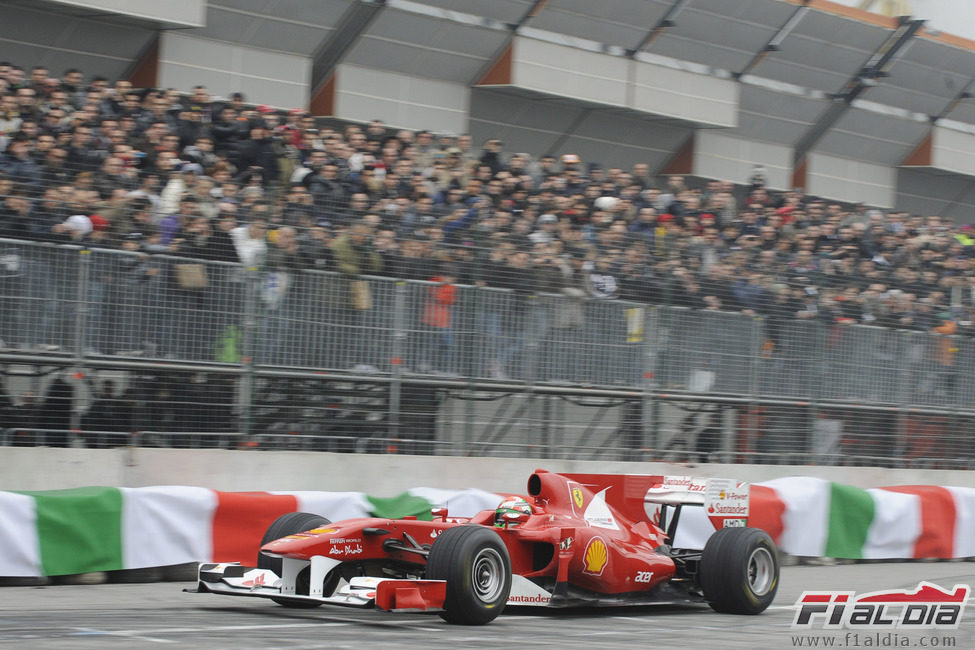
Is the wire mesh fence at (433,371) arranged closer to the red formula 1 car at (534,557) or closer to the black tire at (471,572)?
the red formula 1 car at (534,557)

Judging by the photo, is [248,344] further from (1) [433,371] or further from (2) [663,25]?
(2) [663,25]

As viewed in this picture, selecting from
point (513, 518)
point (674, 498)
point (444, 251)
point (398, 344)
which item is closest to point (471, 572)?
point (513, 518)

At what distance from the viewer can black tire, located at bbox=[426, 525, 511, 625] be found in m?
8.34

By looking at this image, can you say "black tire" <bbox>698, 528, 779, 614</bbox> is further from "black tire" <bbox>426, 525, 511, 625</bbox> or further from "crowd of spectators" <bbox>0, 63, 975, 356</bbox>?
"crowd of spectators" <bbox>0, 63, 975, 356</bbox>

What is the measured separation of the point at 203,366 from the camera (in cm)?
1180

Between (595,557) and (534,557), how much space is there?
44 centimetres

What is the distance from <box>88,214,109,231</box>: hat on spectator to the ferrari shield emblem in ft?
14.7

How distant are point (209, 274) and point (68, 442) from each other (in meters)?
1.82

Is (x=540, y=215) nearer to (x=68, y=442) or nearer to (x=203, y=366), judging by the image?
(x=203, y=366)

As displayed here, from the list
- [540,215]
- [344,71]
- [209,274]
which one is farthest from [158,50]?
[209,274]

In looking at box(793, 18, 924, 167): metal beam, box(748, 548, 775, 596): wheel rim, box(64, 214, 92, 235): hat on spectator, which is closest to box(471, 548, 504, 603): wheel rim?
box(748, 548, 775, 596): wheel rim

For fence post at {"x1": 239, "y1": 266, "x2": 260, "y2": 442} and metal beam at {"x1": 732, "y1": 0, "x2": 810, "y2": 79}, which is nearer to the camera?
fence post at {"x1": 239, "y1": 266, "x2": 260, "y2": 442}

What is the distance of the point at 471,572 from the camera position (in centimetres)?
843

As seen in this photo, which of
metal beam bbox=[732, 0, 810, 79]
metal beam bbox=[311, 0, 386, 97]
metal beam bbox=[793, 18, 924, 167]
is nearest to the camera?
metal beam bbox=[311, 0, 386, 97]
